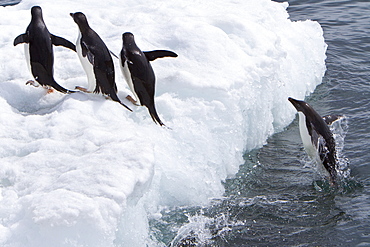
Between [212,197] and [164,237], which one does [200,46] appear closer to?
[212,197]

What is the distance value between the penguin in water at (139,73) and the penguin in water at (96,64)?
15cm

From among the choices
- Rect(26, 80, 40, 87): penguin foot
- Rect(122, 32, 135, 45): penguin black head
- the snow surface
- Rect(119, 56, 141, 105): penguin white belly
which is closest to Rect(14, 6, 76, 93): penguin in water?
Rect(26, 80, 40, 87): penguin foot

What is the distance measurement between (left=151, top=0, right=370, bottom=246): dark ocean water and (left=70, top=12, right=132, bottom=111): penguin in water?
1.23 m

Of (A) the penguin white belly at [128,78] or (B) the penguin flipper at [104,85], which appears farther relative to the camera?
(A) the penguin white belly at [128,78]

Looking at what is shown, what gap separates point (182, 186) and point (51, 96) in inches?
58.2

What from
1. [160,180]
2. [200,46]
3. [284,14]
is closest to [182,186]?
[160,180]

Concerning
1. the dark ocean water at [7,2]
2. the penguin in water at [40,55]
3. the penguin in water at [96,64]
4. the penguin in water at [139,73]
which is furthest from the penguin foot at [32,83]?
the dark ocean water at [7,2]

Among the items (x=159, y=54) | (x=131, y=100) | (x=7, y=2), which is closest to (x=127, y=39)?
(x=159, y=54)

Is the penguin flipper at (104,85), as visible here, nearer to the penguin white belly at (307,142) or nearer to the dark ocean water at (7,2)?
the penguin white belly at (307,142)

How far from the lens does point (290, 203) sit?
4922mm

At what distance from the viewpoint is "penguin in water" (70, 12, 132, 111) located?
489cm

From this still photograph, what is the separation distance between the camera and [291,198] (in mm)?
5020

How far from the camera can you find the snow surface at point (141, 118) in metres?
3.53

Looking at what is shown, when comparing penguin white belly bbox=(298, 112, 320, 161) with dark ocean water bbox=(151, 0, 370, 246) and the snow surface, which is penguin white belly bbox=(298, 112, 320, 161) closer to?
dark ocean water bbox=(151, 0, 370, 246)
